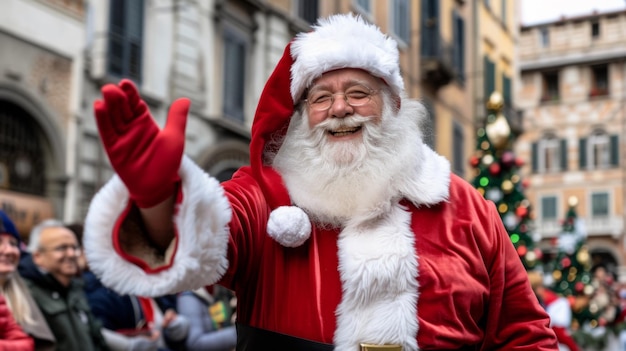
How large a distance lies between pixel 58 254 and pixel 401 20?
50.4 ft

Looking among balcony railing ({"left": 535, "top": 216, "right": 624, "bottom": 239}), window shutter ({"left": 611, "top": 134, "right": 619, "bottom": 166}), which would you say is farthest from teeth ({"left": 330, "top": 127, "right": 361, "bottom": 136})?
window shutter ({"left": 611, "top": 134, "right": 619, "bottom": 166})

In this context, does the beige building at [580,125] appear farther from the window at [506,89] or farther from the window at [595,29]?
the window at [506,89]

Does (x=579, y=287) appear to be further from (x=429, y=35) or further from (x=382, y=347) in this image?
(x=382, y=347)

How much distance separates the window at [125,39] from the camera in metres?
11.0

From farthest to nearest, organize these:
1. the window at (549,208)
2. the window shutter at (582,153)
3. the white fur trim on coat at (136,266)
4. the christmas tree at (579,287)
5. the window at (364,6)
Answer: the window at (549,208)
the window shutter at (582,153)
the window at (364,6)
the christmas tree at (579,287)
the white fur trim on coat at (136,266)

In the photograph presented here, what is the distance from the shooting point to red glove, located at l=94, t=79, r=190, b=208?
6.23 feet

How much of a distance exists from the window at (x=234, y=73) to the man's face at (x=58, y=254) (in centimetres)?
817

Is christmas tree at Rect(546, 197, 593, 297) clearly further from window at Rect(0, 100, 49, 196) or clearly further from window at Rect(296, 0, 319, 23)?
window at Rect(0, 100, 49, 196)

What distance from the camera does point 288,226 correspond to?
2473 mm

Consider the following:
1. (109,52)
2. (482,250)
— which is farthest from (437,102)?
(482,250)

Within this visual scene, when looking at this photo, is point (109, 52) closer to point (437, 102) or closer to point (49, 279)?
Answer: point (49, 279)

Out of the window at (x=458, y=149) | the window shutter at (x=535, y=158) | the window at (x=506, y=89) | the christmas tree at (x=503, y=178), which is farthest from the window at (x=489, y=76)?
the christmas tree at (x=503, y=178)

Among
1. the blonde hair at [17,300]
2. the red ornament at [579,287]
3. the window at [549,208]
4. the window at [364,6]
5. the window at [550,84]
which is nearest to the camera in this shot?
the blonde hair at [17,300]

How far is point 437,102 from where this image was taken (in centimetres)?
2114
